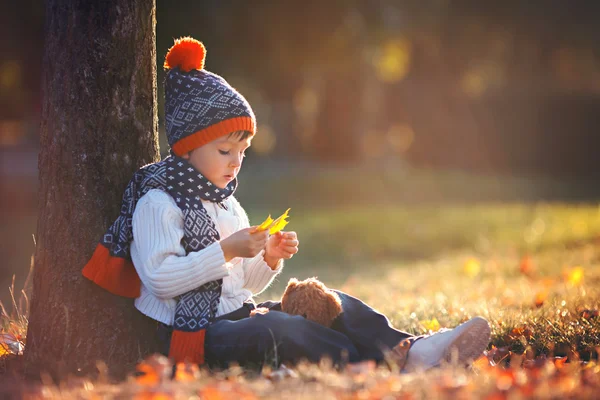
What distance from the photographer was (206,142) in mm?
3447

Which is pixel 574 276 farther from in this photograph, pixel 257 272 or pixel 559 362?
pixel 257 272

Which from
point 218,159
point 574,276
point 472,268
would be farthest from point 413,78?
point 218,159

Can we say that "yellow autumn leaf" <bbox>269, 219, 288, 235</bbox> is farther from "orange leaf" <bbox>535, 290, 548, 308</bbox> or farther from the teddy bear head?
"orange leaf" <bbox>535, 290, 548, 308</bbox>

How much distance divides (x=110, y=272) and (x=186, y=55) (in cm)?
121

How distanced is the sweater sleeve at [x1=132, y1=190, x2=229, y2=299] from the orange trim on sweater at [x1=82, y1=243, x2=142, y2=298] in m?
0.12

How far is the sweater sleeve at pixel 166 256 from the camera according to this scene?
10.6 ft

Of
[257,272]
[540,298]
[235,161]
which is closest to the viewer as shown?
[235,161]

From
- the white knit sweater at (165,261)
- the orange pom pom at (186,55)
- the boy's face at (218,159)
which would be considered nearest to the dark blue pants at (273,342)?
the white knit sweater at (165,261)

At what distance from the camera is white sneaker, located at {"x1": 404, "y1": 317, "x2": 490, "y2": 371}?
10.8 feet

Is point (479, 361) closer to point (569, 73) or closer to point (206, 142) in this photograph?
point (206, 142)

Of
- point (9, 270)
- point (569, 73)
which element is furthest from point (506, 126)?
point (9, 270)

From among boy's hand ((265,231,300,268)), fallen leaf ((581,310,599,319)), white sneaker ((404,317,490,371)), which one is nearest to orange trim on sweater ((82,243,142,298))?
boy's hand ((265,231,300,268))

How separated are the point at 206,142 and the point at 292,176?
645 inches

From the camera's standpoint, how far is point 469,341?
3.30 meters
